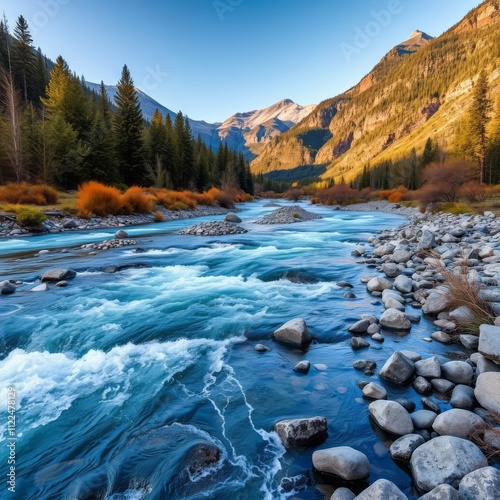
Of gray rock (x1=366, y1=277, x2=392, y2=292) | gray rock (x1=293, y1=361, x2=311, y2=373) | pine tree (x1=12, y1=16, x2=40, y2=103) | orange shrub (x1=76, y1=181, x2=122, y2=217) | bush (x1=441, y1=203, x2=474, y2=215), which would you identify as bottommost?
gray rock (x1=293, y1=361, x2=311, y2=373)

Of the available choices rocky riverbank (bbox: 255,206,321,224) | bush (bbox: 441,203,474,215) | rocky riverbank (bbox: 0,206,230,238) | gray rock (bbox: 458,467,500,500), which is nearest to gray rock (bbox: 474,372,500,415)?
gray rock (bbox: 458,467,500,500)

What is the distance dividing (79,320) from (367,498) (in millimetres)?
6459

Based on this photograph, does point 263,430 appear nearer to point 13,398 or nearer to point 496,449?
point 496,449

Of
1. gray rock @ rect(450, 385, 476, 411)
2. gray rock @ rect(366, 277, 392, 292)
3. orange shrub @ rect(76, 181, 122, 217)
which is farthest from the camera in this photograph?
orange shrub @ rect(76, 181, 122, 217)

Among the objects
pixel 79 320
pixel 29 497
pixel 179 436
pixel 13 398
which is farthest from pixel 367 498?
pixel 79 320

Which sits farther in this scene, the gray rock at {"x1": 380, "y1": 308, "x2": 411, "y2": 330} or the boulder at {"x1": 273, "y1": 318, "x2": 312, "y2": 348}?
the gray rock at {"x1": 380, "y1": 308, "x2": 411, "y2": 330}

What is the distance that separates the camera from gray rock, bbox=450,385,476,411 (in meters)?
3.61

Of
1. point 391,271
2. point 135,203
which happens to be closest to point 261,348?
point 391,271

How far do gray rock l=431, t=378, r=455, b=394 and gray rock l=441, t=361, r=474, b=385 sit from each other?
14 cm

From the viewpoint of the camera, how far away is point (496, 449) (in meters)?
2.90

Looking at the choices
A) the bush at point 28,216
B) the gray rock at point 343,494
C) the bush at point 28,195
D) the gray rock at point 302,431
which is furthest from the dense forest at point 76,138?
the gray rock at point 343,494

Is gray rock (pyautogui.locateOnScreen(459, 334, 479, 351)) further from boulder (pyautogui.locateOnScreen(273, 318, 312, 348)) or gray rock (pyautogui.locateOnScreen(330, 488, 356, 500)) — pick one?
gray rock (pyautogui.locateOnScreen(330, 488, 356, 500))

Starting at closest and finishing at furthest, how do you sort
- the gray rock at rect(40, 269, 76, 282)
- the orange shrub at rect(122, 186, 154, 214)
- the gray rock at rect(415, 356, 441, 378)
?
the gray rock at rect(415, 356, 441, 378), the gray rock at rect(40, 269, 76, 282), the orange shrub at rect(122, 186, 154, 214)

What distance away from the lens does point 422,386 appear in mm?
4031
